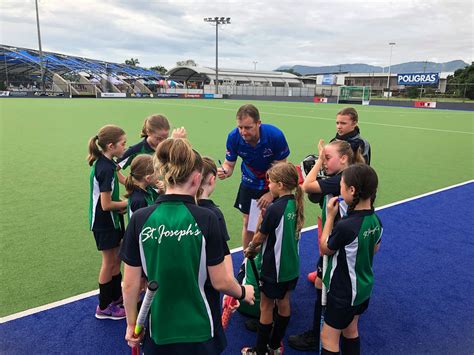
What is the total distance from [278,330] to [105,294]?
1727 millimetres

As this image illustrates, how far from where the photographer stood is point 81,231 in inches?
214

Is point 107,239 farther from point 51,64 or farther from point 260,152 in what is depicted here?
point 51,64

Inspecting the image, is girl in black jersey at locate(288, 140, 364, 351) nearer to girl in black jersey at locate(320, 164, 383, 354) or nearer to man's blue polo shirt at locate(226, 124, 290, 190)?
girl in black jersey at locate(320, 164, 383, 354)

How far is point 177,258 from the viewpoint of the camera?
187 centimetres

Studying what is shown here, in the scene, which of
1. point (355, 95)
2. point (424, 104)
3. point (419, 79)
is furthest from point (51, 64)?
point (419, 79)

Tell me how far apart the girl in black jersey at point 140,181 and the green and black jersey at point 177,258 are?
1.27 m

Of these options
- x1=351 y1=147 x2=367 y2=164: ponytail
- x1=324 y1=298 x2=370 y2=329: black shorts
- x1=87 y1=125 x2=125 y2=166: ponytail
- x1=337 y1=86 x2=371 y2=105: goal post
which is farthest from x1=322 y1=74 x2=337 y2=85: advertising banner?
x1=324 y1=298 x2=370 y2=329: black shorts

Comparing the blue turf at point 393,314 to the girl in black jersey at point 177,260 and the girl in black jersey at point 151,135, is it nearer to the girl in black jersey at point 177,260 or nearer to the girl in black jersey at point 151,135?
the girl in black jersey at point 177,260

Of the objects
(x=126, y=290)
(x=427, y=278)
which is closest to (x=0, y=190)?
(x=126, y=290)

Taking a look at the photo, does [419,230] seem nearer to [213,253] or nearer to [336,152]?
[336,152]

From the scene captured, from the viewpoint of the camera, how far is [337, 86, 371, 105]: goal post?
4503 cm

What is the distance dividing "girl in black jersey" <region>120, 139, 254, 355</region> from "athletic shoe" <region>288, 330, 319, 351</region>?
4.85 ft

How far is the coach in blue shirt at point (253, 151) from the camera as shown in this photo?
13.0 feet

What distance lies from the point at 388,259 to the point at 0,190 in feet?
23.9
